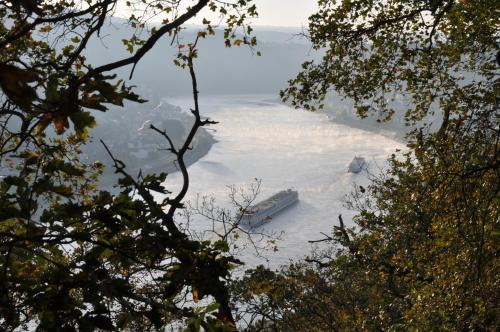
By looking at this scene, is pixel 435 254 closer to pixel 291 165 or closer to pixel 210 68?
pixel 291 165

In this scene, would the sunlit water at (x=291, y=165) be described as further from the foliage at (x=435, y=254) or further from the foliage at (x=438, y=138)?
the foliage at (x=438, y=138)

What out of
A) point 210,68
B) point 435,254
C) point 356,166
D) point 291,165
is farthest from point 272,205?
point 210,68

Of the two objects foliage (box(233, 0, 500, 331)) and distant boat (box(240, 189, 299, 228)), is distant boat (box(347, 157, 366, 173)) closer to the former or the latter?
distant boat (box(240, 189, 299, 228))

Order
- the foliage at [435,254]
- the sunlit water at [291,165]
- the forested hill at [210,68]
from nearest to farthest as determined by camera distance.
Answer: the foliage at [435,254] < the sunlit water at [291,165] < the forested hill at [210,68]

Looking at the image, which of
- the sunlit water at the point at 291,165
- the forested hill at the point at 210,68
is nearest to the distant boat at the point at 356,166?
the sunlit water at the point at 291,165

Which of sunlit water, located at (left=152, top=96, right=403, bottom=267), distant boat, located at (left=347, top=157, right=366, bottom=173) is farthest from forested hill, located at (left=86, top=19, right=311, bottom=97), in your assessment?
distant boat, located at (left=347, top=157, right=366, bottom=173)

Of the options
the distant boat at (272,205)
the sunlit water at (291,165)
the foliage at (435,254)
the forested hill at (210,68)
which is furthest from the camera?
the forested hill at (210,68)
